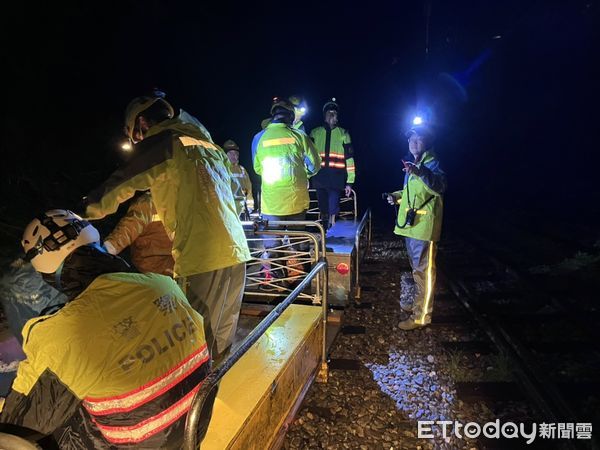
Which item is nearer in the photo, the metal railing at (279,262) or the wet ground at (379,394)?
the wet ground at (379,394)

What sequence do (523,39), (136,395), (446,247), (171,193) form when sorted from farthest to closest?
(523,39) < (446,247) < (171,193) < (136,395)

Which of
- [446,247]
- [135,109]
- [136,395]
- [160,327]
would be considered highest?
[135,109]

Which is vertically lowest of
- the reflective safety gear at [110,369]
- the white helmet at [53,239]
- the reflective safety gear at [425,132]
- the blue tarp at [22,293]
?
the blue tarp at [22,293]

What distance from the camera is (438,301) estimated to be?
227 inches

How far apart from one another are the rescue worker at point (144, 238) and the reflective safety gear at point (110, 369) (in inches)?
49.4

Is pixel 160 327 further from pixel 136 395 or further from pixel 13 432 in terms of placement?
pixel 13 432

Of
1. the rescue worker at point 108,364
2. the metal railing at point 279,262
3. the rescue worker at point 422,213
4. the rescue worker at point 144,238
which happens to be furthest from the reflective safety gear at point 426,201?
the rescue worker at point 108,364

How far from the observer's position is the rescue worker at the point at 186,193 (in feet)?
7.45

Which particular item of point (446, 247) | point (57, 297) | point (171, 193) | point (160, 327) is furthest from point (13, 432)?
point (446, 247)

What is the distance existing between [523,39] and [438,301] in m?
24.1

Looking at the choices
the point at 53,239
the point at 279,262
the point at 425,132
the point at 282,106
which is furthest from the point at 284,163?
the point at 53,239

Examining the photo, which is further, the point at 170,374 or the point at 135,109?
the point at 135,109

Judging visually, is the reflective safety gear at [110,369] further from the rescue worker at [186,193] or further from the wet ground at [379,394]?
the wet ground at [379,394]

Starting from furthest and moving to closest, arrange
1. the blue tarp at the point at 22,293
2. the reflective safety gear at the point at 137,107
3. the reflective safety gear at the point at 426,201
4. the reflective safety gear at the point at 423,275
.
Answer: the reflective safety gear at the point at 423,275 → the reflective safety gear at the point at 426,201 → the blue tarp at the point at 22,293 → the reflective safety gear at the point at 137,107
